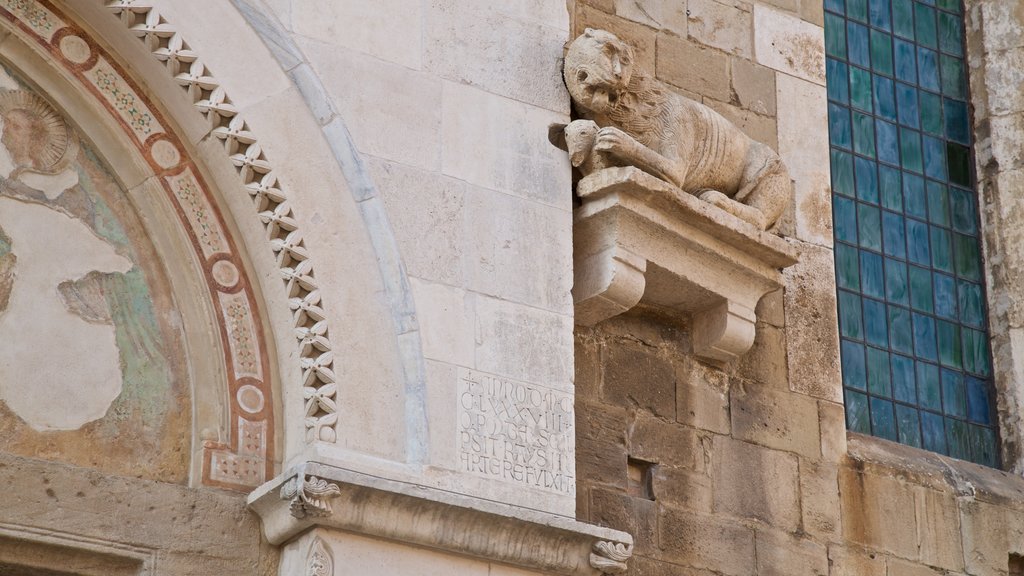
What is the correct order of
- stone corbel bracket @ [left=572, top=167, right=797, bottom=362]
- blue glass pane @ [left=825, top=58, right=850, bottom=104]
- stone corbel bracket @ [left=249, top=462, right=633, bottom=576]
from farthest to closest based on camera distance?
1. blue glass pane @ [left=825, top=58, right=850, bottom=104]
2. stone corbel bracket @ [left=572, top=167, right=797, bottom=362]
3. stone corbel bracket @ [left=249, top=462, right=633, bottom=576]

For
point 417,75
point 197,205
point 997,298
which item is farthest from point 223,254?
point 997,298

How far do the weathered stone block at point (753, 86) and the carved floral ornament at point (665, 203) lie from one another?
1.20 ft

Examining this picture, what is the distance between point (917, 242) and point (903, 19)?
1163mm

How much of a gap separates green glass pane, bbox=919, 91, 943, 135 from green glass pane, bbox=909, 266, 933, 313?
75 cm

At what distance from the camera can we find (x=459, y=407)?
18.2ft

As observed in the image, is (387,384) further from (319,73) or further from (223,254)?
(319,73)

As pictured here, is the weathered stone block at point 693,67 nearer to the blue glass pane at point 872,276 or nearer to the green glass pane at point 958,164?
the blue glass pane at point 872,276

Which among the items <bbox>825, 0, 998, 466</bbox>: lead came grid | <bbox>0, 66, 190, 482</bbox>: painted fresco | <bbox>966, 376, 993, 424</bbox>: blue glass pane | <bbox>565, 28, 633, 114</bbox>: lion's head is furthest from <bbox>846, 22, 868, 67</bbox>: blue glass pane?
<bbox>0, 66, 190, 482</bbox>: painted fresco

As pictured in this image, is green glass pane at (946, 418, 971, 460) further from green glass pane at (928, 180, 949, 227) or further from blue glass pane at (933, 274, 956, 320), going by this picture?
green glass pane at (928, 180, 949, 227)

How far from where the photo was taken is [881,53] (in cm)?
816

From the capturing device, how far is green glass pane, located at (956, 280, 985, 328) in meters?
7.91

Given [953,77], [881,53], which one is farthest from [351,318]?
[953,77]

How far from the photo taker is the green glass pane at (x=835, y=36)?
26.2 feet

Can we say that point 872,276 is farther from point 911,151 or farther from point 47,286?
point 47,286
